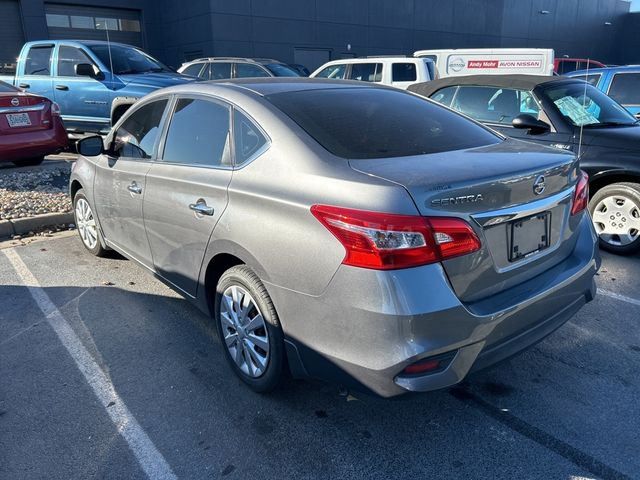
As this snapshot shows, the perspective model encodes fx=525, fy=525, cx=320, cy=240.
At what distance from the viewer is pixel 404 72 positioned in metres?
13.2

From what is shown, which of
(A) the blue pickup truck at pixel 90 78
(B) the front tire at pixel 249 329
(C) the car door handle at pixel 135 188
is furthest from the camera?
(A) the blue pickup truck at pixel 90 78

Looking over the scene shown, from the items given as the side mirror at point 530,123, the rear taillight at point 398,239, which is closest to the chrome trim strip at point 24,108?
the side mirror at point 530,123

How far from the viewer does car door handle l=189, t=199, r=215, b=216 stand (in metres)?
2.97

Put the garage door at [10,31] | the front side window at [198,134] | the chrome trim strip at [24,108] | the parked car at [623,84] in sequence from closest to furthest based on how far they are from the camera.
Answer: the front side window at [198,134], the chrome trim strip at [24,108], the parked car at [623,84], the garage door at [10,31]

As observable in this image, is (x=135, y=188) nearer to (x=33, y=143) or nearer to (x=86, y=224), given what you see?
(x=86, y=224)

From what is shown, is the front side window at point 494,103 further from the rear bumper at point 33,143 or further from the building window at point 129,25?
the building window at point 129,25

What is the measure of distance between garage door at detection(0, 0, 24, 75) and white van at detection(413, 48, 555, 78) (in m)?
15.0

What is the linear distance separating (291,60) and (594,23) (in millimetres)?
24204

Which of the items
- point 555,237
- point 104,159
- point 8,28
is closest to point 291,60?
point 8,28


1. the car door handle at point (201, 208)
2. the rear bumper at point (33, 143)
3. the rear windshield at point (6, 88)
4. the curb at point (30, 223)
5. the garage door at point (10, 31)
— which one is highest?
the garage door at point (10, 31)

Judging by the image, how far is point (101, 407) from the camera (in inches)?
115

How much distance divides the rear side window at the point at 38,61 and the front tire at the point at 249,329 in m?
8.77

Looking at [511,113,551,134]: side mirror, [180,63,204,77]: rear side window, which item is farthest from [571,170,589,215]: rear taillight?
[180,63,204,77]: rear side window

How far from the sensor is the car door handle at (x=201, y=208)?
2973 mm
